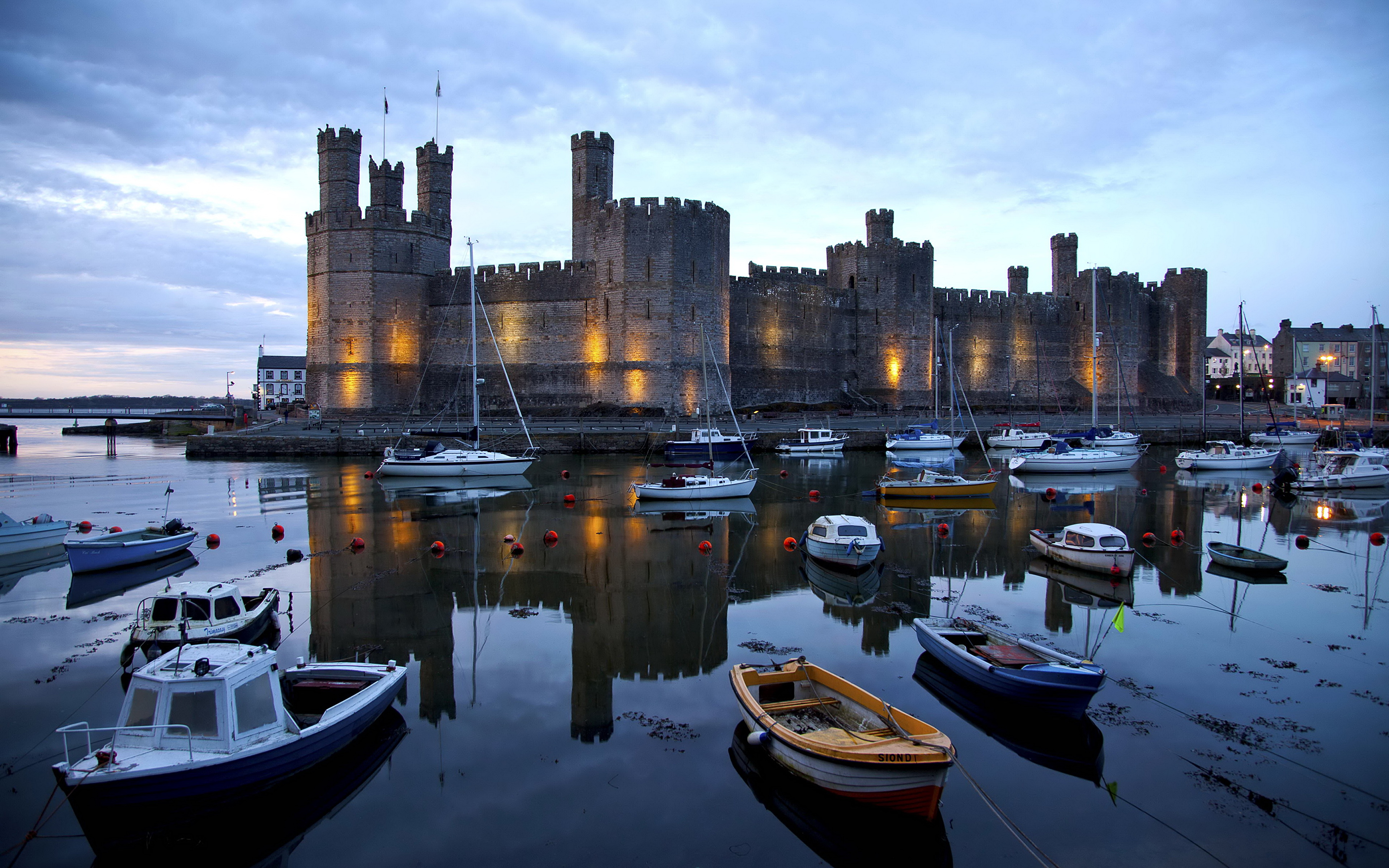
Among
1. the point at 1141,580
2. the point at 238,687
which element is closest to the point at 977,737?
the point at 238,687

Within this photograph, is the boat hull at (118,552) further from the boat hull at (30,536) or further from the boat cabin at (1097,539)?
the boat cabin at (1097,539)

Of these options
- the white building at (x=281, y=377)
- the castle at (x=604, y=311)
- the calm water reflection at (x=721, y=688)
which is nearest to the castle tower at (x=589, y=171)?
the castle at (x=604, y=311)

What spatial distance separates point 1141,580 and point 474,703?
32.6 feet

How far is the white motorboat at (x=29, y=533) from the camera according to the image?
14.1 metres

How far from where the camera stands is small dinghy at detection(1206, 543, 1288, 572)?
42.8ft

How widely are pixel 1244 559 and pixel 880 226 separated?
33.7 m

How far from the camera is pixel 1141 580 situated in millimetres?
12680

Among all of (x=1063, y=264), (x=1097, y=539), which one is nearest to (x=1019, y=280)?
(x=1063, y=264)

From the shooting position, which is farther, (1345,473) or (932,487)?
(1345,473)

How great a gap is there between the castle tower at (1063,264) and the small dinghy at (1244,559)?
130ft

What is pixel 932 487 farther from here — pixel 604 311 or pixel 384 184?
pixel 384 184

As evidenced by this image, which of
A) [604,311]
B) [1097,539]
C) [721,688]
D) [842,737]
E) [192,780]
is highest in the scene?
[604,311]

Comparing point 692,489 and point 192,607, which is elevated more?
point 692,489

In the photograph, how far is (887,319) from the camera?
4372 centimetres
